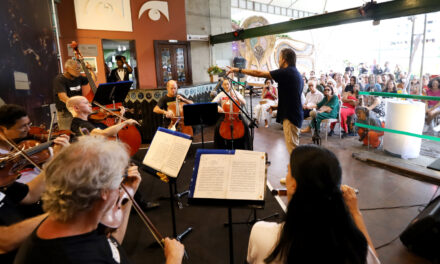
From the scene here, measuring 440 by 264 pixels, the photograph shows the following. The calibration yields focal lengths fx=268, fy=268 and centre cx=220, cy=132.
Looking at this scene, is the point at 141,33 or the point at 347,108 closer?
the point at 347,108

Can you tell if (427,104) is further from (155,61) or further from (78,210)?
(155,61)

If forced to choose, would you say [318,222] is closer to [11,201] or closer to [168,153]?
[168,153]

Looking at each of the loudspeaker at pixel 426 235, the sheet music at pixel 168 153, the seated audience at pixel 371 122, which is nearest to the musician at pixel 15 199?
the sheet music at pixel 168 153

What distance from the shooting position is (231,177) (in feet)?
5.95

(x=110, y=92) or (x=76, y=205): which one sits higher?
(x=110, y=92)

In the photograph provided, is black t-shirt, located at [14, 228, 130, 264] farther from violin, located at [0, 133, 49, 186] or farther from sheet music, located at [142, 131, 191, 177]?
sheet music, located at [142, 131, 191, 177]

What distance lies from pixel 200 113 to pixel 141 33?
4569mm

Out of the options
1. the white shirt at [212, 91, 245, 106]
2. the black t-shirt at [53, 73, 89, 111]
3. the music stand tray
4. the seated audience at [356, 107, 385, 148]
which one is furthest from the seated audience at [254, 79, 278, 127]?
the black t-shirt at [53, 73, 89, 111]

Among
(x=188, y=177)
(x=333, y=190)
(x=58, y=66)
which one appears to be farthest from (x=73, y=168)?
(x=58, y=66)

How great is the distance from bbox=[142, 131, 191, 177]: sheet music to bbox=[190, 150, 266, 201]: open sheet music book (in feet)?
1.48

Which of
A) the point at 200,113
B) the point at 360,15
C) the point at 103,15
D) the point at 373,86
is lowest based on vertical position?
the point at 200,113

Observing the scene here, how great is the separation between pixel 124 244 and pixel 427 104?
14.8 feet

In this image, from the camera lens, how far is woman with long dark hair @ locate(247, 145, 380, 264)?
3.28 ft

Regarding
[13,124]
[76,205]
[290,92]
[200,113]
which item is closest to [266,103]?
[200,113]
